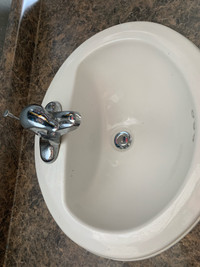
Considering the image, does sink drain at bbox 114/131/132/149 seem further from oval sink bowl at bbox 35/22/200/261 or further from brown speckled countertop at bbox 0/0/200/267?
brown speckled countertop at bbox 0/0/200/267

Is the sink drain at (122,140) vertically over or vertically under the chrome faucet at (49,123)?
under

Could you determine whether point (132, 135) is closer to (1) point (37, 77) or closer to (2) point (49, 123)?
(2) point (49, 123)

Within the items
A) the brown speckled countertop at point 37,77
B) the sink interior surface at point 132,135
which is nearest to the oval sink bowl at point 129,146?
the sink interior surface at point 132,135

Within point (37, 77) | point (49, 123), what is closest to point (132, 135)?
point (49, 123)

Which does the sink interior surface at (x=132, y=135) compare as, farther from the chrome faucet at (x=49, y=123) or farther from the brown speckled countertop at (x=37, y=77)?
the brown speckled countertop at (x=37, y=77)

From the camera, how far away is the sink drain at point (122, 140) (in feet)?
2.61

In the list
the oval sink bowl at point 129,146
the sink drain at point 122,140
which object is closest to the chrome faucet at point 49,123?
the oval sink bowl at point 129,146

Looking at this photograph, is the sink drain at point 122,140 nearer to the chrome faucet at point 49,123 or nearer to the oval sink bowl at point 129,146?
the oval sink bowl at point 129,146

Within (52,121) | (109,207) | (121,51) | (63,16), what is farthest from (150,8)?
(109,207)

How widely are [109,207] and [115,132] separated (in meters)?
0.24

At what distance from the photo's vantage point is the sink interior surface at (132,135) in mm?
635

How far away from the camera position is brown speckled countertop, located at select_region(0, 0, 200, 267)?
0.80m

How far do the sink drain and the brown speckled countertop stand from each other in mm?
320

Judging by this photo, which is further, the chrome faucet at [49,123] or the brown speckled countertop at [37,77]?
the brown speckled countertop at [37,77]
